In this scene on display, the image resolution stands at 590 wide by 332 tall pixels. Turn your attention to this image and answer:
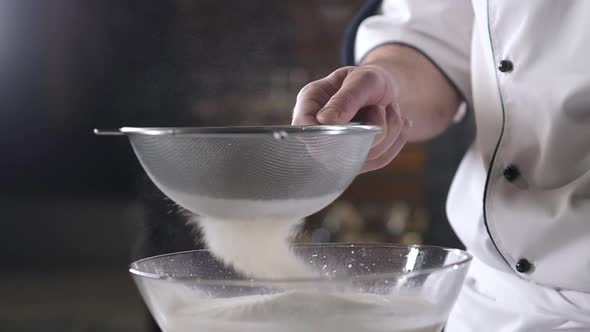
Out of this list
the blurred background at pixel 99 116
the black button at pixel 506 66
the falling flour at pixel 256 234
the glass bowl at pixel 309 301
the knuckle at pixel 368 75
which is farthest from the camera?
the blurred background at pixel 99 116

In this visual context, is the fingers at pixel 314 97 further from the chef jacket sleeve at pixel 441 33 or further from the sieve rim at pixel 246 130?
the chef jacket sleeve at pixel 441 33

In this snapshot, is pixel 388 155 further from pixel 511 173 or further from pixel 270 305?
pixel 270 305

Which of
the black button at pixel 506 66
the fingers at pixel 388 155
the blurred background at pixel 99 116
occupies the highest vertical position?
the black button at pixel 506 66

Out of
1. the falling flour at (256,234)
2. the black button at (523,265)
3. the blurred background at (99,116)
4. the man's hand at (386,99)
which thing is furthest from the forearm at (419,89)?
the blurred background at (99,116)

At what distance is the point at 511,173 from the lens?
0.93 m

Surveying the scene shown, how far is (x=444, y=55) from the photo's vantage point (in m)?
1.10

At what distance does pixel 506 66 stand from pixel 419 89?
0.17 metres

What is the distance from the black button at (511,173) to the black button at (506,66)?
11cm

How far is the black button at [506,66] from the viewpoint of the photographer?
0.92 meters

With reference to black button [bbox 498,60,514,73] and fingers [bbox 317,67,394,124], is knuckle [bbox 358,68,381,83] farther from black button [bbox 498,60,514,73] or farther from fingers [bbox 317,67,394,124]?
black button [bbox 498,60,514,73]

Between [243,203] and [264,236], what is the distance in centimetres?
4

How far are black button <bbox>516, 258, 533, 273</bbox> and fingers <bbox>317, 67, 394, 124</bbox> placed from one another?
244 mm

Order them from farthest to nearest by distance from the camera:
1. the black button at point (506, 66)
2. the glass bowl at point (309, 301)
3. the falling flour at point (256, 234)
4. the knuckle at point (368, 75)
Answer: the black button at point (506, 66)
the knuckle at point (368, 75)
the falling flour at point (256, 234)
the glass bowl at point (309, 301)

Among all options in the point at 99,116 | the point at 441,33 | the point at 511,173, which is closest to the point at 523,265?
the point at 511,173
